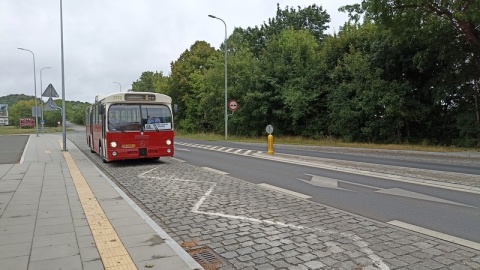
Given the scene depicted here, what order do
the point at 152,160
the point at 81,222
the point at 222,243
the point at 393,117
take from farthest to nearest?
the point at 393,117
the point at 152,160
the point at 81,222
the point at 222,243

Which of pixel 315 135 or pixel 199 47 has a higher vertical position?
pixel 199 47

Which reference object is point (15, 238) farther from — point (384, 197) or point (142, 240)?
point (384, 197)

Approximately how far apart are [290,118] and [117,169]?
21.4 meters

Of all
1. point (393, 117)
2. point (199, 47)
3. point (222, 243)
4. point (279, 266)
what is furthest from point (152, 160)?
point (199, 47)

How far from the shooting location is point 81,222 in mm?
5801

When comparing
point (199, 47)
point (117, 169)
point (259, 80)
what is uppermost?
point (199, 47)

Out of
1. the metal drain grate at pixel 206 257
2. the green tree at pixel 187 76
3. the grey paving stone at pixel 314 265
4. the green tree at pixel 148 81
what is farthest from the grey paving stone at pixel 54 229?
the green tree at pixel 148 81

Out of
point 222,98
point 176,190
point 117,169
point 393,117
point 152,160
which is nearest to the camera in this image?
point 176,190

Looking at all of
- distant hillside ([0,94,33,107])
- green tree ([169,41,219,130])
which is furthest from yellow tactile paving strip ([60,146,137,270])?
distant hillside ([0,94,33,107])

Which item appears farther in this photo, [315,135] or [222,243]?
[315,135]

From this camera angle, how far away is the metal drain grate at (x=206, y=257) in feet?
13.7

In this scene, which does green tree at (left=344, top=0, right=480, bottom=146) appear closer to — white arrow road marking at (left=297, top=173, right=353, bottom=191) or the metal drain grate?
white arrow road marking at (left=297, top=173, right=353, bottom=191)

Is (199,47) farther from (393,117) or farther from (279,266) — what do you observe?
(279,266)

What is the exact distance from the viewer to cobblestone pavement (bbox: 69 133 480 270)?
4.19 meters
